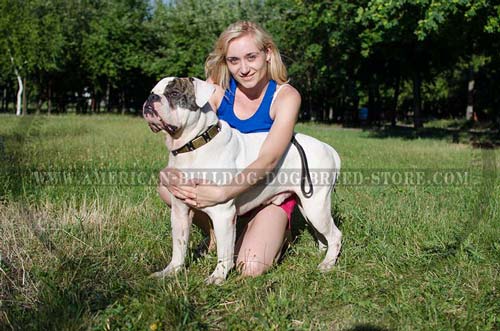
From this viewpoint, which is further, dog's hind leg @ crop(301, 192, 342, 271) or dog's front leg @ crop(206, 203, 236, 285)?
dog's hind leg @ crop(301, 192, 342, 271)

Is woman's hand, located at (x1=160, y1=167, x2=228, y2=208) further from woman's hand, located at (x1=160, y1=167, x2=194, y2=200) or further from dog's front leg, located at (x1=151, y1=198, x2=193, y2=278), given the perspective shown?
dog's front leg, located at (x1=151, y1=198, x2=193, y2=278)

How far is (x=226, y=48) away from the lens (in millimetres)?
4242

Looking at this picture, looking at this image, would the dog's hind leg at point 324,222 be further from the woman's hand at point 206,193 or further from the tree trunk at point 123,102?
the tree trunk at point 123,102

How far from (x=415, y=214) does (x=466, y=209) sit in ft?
2.54

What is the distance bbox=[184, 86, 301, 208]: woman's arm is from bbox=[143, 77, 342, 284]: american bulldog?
0.06 meters

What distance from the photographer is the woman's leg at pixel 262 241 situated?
3873mm

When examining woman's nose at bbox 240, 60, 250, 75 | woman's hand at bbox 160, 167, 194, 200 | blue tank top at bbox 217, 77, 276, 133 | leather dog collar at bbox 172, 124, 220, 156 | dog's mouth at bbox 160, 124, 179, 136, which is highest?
woman's nose at bbox 240, 60, 250, 75

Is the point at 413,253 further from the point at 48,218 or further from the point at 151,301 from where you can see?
the point at 48,218

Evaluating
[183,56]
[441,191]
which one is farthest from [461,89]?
[441,191]

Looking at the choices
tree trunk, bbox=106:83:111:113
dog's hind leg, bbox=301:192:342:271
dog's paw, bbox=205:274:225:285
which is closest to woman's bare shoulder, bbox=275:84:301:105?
dog's hind leg, bbox=301:192:342:271

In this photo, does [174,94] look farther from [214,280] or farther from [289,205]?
[289,205]

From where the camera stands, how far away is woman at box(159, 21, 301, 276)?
384 centimetres

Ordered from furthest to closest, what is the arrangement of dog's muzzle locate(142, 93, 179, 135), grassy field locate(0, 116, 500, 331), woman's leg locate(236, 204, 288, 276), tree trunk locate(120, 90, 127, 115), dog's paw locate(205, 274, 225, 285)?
tree trunk locate(120, 90, 127, 115) → woman's leg locate(236, 204, 288, 276) → dog's paw locate(205, 274, 225, 285) → dog's muzzle locate(142, 93, 179, 135) → grassy field locate(0, 116, 500, 331)

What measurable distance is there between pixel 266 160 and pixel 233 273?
883 millimetres
